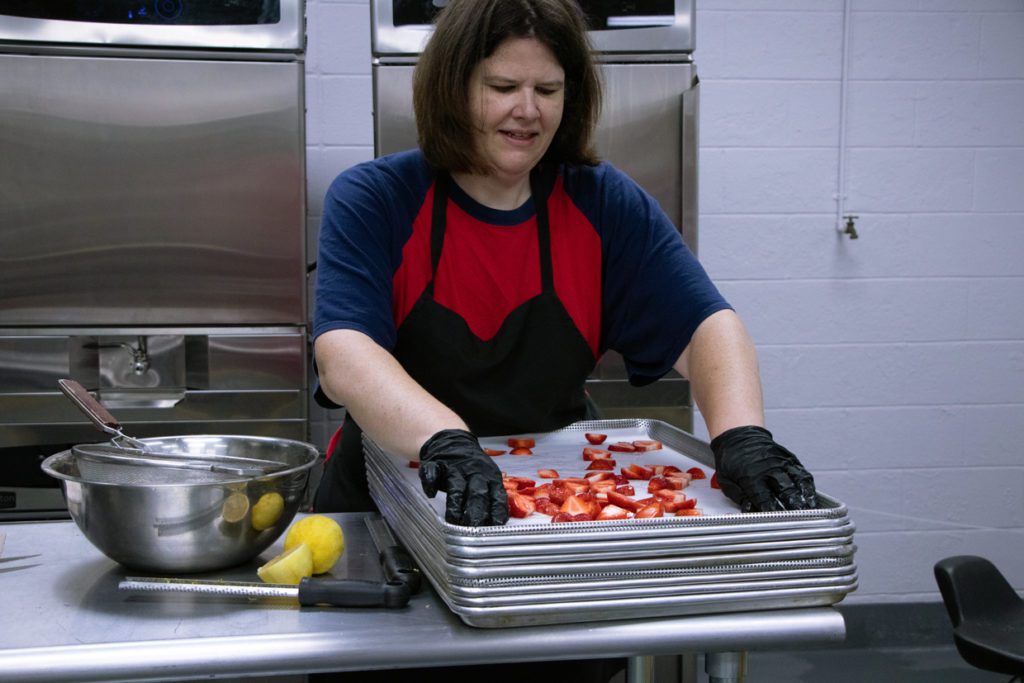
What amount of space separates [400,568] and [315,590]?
0.33ft

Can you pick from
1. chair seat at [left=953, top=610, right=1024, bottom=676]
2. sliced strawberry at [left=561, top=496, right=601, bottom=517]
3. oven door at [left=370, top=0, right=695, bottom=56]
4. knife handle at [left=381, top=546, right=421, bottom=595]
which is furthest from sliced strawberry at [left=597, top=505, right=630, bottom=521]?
oven door at [left=370, top=0, right=695, bottom=56]

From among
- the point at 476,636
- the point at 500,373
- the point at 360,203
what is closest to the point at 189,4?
the point at 360,203

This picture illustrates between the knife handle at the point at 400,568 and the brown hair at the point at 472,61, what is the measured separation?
2.33ft

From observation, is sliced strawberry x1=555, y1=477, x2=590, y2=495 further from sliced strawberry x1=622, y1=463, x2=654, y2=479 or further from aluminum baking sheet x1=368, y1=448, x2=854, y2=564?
aluminum baking sheet x1=368, y1=448, x2=854, y2=564

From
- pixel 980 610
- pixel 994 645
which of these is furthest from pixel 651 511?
Result: pixel 980 610

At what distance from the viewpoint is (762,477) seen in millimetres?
1135

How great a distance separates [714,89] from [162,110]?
172 cm

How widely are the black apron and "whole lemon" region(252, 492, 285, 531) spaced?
0.55 m

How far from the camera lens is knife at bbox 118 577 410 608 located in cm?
103

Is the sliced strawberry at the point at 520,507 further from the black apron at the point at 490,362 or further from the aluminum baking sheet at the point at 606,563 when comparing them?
the black apron at the point at 490,362

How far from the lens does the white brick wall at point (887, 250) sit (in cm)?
317

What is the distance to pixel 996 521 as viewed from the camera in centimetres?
334

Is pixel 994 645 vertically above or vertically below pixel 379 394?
below

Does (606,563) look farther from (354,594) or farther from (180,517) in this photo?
(180,517)
